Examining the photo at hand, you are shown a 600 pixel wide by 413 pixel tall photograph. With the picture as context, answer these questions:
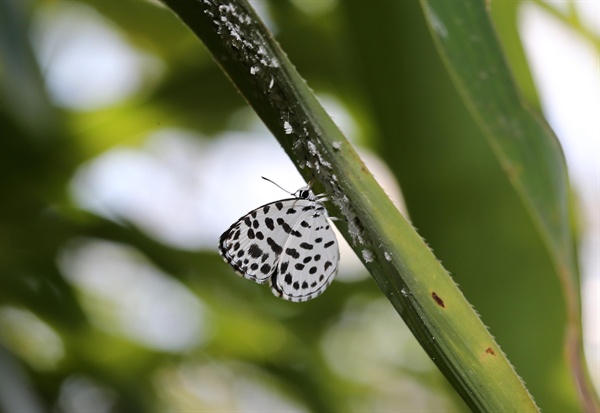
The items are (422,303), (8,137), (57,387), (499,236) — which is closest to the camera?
(422,303)

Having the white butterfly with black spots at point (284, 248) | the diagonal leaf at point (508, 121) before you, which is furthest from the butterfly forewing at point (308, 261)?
the diagonal leaf at point (508, 121)

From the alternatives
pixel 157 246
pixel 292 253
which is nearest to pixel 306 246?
pixel 292 253

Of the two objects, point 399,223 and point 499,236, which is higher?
point 399,223

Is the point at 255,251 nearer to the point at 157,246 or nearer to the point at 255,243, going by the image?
the point at 255,243

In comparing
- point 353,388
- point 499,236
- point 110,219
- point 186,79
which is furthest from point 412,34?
point 353,388

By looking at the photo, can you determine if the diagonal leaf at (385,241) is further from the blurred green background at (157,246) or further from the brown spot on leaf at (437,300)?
the blurred green background at (157,246)

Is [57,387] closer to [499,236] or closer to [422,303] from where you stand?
[499,236]

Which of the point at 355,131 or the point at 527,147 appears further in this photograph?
the point at 355,131
